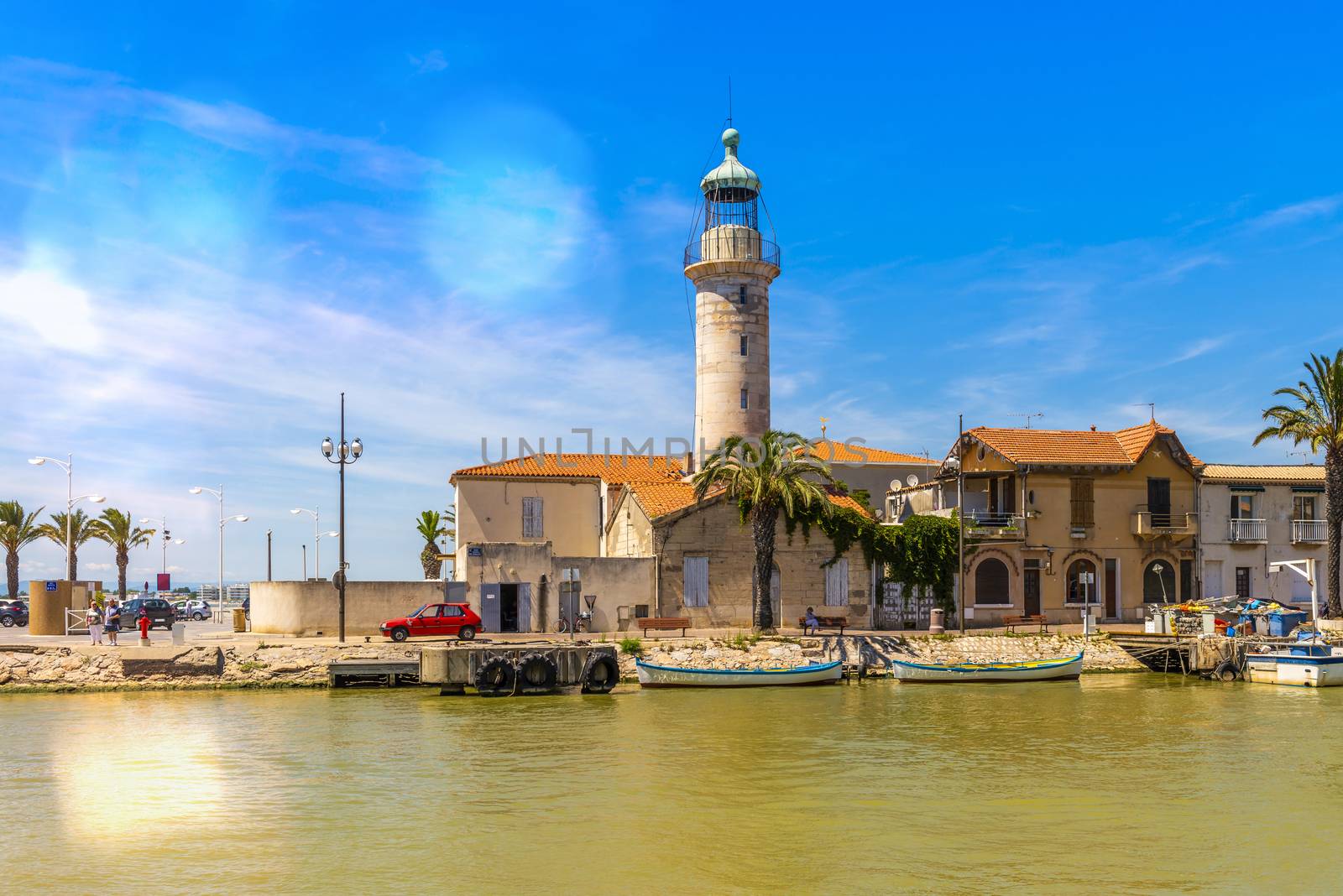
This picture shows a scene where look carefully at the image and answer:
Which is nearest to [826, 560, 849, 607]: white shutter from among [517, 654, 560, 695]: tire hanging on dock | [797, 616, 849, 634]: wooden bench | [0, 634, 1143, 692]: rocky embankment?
[797, 616, 849, 634]: wooden bench

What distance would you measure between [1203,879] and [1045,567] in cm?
3453

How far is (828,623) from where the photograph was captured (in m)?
43.5

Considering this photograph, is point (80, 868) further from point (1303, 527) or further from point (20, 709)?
point (1303, 527)

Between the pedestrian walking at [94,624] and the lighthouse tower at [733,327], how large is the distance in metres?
23.9

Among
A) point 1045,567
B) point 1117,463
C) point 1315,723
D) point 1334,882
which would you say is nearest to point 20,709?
point 1334,882

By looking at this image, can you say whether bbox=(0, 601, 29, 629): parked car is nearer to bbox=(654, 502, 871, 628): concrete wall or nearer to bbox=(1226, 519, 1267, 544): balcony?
bbox=(654, 502, 871, 628): concrete wall

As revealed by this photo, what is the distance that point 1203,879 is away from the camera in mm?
15523

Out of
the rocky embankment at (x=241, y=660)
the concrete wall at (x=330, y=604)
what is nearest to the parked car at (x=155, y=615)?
the concrete wall at (x=330, y=604)

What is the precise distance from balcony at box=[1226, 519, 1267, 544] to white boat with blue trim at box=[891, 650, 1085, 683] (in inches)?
639

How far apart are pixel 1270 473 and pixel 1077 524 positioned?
10459 millimetres

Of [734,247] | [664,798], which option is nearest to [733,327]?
[734,247]

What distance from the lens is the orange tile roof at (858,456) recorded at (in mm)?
58625

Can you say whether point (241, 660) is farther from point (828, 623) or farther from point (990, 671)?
point (990, 671)

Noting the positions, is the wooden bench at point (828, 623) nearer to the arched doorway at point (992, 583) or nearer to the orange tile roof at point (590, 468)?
the arched doorway at point (992, 583)
